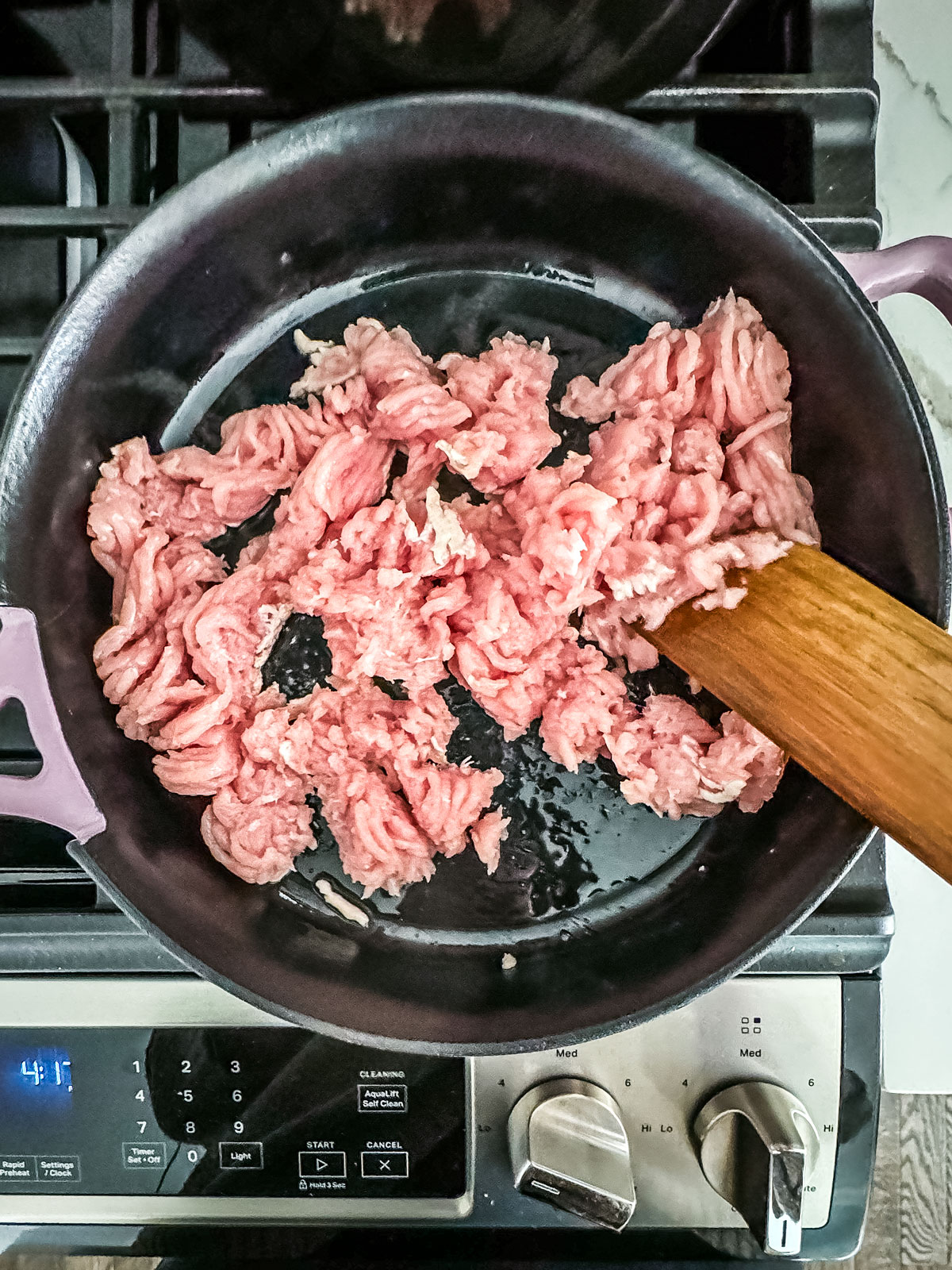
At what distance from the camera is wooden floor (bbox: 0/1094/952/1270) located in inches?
61.4

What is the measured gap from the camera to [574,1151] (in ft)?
3.82

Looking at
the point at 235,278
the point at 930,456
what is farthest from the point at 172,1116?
the point at 930,456

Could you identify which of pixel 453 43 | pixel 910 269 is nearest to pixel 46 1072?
pixel 453 43

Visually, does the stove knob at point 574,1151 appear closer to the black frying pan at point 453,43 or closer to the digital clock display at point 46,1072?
the digital clock display at point 46,1072

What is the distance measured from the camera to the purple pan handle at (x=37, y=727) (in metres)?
1.08

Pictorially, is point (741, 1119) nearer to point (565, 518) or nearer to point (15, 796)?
point (565, 518)

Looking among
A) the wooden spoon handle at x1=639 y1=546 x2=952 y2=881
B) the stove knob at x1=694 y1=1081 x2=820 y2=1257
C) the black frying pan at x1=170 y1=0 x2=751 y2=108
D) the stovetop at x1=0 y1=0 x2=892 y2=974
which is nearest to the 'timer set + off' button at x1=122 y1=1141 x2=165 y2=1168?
the stovetop at x1=0 y1=0 x2=892 y2=974

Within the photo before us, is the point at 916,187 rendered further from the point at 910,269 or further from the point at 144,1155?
the point at 144,1155

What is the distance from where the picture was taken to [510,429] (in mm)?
1255

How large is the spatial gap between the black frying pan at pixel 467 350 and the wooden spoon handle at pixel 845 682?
161 mm

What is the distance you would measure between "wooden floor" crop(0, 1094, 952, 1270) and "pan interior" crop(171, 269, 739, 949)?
0.69 meters

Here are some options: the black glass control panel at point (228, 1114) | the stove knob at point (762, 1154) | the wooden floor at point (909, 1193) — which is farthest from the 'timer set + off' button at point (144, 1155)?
the stove knob at point (762, 1154)

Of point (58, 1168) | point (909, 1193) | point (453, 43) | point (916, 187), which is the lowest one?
point (909, 1193)

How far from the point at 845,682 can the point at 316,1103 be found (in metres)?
0.89
